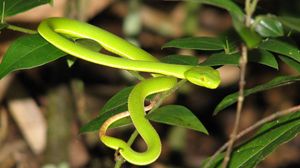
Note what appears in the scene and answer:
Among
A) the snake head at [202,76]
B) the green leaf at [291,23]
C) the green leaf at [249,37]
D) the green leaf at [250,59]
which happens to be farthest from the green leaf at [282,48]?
the green leaf at [249,37]

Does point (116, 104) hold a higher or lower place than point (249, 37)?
lower

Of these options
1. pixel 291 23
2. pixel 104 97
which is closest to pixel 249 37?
pixel 291 23

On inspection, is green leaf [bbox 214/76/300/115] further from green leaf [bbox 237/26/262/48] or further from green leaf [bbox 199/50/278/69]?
green leaf [bbox 237/26/262/48]

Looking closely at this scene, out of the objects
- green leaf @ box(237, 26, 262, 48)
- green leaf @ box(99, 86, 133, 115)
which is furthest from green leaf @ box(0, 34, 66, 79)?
green leaf @ box(237, 26, 262, 48)

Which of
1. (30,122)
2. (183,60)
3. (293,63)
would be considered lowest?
(30,122)

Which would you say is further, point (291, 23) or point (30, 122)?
point (30, 122)

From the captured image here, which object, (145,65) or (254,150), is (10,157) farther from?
(254,150)

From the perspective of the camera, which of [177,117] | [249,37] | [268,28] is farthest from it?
[177,117]

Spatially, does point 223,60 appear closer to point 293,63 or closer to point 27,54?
point 293,63
